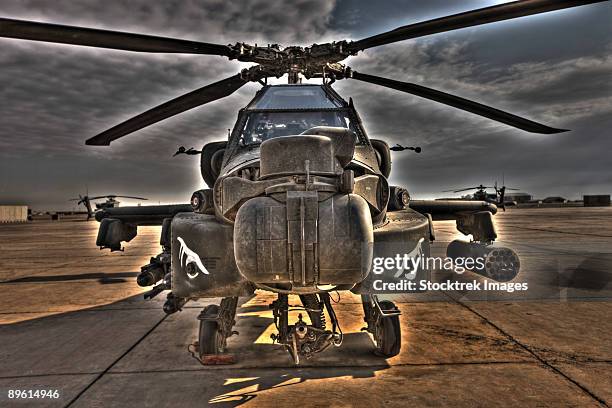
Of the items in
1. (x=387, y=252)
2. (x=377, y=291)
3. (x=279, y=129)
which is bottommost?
(x=377, y=291)

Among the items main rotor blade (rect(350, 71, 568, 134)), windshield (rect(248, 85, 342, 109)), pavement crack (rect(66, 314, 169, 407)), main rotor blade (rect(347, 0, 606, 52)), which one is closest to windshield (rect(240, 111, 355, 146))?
windshield (rect(248, 85, 342, 109))

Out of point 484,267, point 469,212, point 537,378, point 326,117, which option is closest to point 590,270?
point 484,267

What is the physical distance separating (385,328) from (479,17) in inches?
133

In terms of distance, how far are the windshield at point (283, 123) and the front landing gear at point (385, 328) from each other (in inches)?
85.1

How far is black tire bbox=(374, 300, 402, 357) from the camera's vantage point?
4711 millimetres

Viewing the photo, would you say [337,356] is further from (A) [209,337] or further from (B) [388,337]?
(A) [209,337]

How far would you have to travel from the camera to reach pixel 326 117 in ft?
17.3

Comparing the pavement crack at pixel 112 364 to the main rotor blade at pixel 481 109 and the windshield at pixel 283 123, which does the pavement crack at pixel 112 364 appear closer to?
the windshield at pixel 283 123

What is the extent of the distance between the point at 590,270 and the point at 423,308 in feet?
18.9

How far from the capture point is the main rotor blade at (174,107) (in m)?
6.11

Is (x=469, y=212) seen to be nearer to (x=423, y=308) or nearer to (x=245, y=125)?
(x=423, y=308)

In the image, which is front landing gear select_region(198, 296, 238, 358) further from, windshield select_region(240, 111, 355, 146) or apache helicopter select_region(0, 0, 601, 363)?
windshield select_region(240, 111, 355, 146)

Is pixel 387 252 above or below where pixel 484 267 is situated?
above

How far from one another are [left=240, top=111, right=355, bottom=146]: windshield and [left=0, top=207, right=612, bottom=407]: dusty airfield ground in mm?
2553
